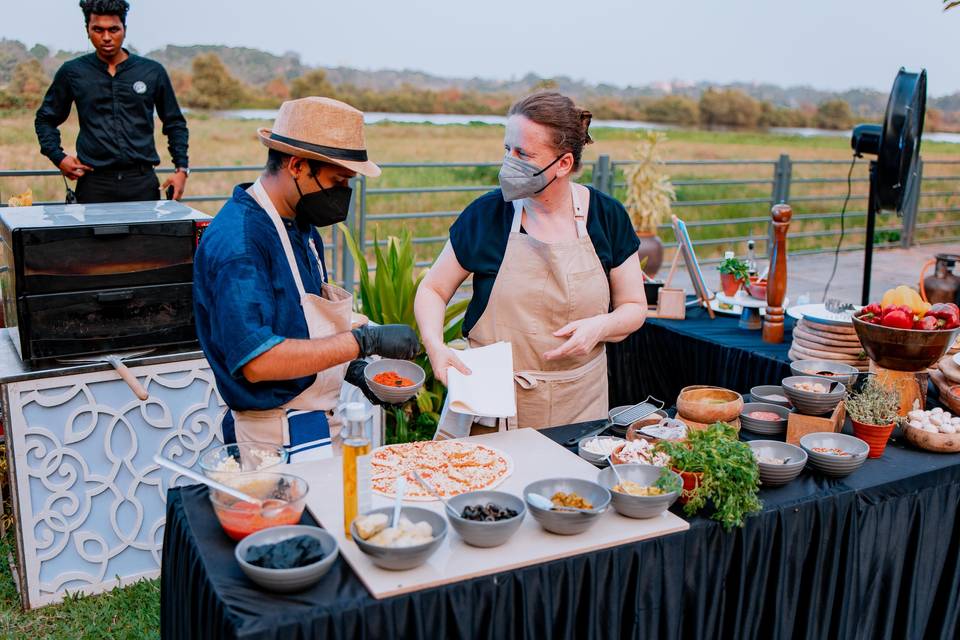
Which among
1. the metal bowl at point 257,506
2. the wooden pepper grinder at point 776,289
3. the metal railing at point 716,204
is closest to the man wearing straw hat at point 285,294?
the metal bowl at point 257,506

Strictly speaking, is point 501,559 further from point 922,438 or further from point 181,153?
point 181,153

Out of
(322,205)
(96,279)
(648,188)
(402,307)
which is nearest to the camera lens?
(322,205)

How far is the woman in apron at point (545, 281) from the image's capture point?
2.76 meters

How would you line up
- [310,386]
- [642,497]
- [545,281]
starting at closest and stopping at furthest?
[642,497] → [310,386] → [545,281]

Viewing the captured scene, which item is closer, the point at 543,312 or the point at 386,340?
the point at 386,340

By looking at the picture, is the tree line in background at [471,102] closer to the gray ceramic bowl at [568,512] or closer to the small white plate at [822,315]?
the small white plate at [822,315]

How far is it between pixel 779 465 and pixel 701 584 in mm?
383

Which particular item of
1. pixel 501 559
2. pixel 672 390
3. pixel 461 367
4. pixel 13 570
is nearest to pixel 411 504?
pixel 501 559

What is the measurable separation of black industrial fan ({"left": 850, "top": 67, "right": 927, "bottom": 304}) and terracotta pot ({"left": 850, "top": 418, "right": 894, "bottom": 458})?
2.49 m

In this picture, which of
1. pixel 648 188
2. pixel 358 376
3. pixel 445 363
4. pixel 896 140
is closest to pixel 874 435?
pixel 445 363

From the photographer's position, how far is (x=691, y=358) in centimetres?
421

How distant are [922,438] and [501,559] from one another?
5.01 feet

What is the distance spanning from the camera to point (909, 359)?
2701 millimetres

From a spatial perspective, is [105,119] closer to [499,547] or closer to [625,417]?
[625,417]
